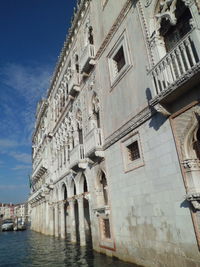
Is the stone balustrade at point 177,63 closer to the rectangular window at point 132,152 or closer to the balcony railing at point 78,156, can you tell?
the rectangular window at point 132,152

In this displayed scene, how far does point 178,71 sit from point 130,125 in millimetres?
2789

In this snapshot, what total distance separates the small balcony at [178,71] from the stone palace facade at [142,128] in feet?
0.07

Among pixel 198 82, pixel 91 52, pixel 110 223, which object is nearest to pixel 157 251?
pixel 110 223

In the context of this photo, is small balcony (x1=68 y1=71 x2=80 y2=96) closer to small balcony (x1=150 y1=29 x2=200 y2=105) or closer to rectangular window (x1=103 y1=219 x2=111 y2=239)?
rectangular window (x1=103 y1=219 x2=111 y2=239)

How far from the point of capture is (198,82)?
16.9ft

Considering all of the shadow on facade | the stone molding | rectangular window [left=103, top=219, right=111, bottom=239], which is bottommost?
rectangular window [left=103, top=219, right=111, bottom=239]

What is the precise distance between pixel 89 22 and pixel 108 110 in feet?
20.0

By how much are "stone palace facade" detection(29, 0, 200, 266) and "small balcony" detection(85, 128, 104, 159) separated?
0.05m

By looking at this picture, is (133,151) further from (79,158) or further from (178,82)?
(79,158)

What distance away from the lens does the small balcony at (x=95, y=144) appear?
971 cm

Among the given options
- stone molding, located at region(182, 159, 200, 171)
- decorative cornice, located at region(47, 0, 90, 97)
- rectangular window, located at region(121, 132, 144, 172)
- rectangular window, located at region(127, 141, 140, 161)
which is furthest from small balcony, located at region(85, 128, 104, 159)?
decorative cornice, located at region(47, 0, 90, 97)

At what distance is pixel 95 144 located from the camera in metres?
9.86

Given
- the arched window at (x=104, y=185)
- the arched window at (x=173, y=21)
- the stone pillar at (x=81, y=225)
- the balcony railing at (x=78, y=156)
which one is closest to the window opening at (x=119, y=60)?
the arched window at (x=173, y=21)

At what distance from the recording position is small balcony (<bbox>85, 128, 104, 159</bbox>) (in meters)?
9.71
